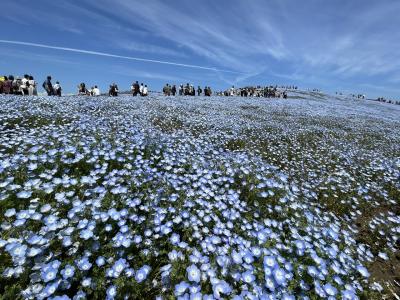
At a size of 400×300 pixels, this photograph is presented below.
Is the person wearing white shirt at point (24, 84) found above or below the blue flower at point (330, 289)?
above

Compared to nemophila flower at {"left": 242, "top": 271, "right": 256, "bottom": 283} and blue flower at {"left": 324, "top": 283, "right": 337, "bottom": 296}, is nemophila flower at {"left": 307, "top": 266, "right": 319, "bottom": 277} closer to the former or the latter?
blue flower at {"left": 324, "top": 283, "right": 337, "bottom": 296}

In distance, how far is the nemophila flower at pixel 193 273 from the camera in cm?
306

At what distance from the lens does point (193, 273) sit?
314 centimetres

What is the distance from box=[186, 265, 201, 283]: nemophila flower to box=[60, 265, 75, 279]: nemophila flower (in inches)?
49.5

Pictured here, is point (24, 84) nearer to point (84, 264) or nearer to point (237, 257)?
point (84, 264)

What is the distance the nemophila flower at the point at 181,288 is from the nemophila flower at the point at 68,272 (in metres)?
1.13

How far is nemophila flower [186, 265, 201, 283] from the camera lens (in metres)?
3.06

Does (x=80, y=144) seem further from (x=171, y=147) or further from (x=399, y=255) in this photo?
(x=399, y=255)

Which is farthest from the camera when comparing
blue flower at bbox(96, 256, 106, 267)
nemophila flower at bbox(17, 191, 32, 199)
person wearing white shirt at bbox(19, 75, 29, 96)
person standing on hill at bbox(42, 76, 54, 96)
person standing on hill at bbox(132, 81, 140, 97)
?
person standing on hill at bbox(132, 81, 140, 97)

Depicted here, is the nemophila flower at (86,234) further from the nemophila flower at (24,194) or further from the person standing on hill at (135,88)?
the person standing on hill at (135,88)

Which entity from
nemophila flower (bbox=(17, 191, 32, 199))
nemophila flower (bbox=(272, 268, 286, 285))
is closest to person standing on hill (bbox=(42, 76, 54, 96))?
nemophila flower (bbox=(17, 191, 32, 199))

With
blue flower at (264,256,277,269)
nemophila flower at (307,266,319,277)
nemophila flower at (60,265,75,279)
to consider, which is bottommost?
nemophila flower at (307,266,319,277)

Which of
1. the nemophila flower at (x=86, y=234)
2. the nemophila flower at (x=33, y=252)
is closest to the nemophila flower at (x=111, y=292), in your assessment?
the nemophila flower at (x=86, y=234)

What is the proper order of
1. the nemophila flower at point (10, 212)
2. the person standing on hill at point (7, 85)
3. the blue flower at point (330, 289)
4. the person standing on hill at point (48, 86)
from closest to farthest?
1. the blue flower at point (330, 289)
2. the nemophila flower at point (10, 212)
3. the person standing on hill at point (7, 85)
4. the person standing on hill at point (48, 86)
